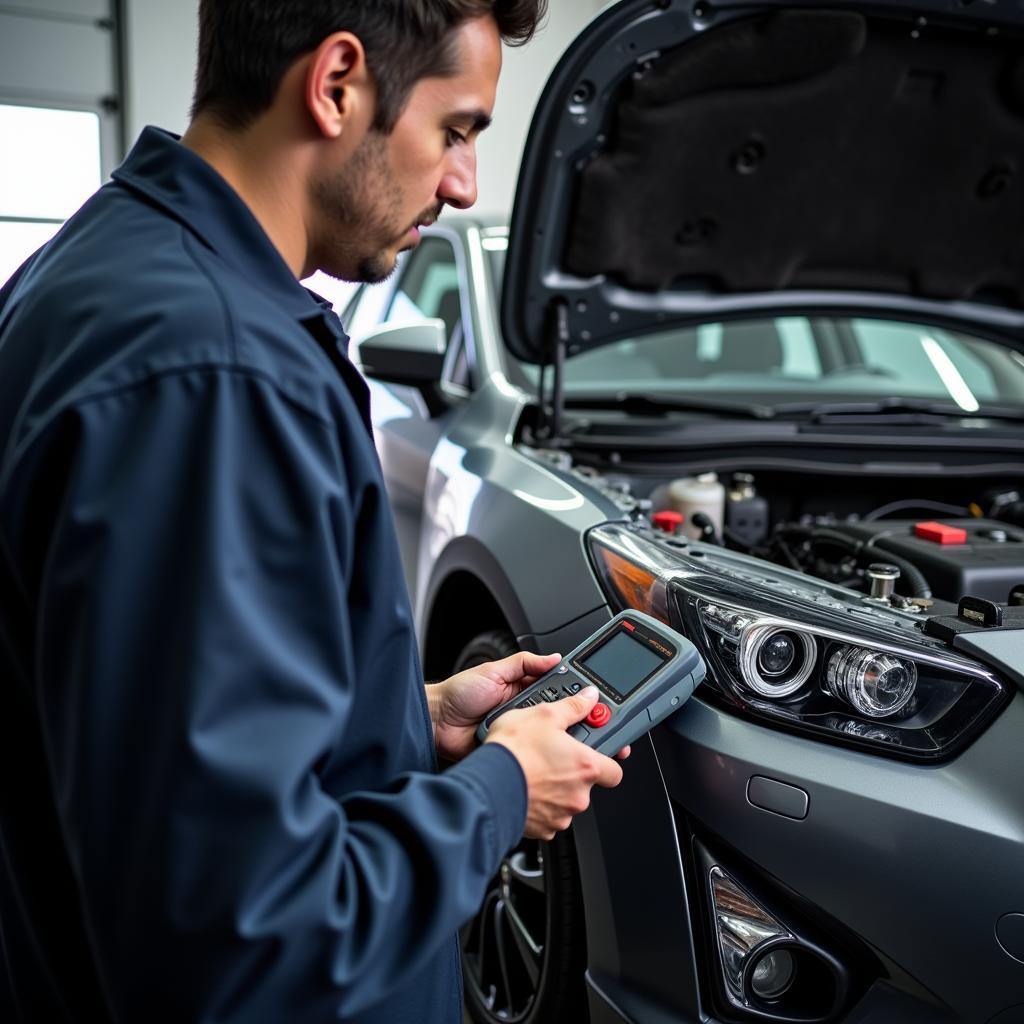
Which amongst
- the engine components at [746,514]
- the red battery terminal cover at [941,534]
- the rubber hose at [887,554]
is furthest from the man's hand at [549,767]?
the engine components at [746,514]

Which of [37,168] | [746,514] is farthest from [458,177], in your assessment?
[37,168]

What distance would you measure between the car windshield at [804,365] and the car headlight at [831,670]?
1.21 metres

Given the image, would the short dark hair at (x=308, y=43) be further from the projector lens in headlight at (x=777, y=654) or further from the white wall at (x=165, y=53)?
the white wall at (x=165, y=53)

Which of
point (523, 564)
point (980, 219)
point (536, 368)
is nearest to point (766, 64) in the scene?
point (980, 219)

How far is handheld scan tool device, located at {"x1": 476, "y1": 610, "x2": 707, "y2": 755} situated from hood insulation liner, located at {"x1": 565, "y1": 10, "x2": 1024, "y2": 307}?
3.87 feet

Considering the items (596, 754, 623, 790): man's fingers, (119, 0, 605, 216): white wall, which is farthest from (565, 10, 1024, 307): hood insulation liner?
(119, 0, 605, 216): white wall

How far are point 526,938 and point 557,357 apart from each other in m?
1.15

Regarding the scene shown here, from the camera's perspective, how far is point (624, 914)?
4.89 ft

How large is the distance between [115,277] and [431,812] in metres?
0.45

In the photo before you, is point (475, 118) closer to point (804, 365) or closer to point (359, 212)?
point (359, 212)

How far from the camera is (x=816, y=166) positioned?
7.60 feet

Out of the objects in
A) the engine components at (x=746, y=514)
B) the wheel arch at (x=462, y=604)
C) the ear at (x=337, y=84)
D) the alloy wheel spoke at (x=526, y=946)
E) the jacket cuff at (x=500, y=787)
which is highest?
the ear at (x=337, y=84)

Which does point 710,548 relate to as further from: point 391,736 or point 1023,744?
point 391,736

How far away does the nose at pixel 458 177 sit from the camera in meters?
1.01
